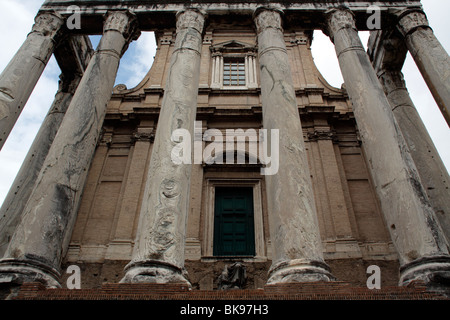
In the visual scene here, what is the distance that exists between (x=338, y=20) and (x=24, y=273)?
35.6ft

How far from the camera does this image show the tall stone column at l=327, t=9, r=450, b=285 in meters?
6.47

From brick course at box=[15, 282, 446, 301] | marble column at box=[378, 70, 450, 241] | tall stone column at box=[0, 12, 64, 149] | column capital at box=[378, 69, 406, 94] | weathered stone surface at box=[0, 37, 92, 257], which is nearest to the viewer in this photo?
brick course at box=[15, 282, 446, 301]

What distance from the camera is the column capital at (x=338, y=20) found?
11.0 metres

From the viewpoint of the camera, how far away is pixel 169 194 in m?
7.19

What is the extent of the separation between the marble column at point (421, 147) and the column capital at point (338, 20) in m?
3.01

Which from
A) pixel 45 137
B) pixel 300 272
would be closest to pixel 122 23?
pixel 45 137

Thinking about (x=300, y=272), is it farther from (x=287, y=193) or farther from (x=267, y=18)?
(x=267, y=18)

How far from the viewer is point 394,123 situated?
8516 millimetres

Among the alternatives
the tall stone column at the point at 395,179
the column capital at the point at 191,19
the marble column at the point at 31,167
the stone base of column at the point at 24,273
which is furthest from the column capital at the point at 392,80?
the stone base of column at the point at 24,273

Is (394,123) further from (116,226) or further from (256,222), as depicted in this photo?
(116,226)

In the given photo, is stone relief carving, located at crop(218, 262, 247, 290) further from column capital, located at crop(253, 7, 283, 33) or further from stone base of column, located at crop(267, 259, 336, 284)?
column capital, located at crop(253, 7, 283, 33)

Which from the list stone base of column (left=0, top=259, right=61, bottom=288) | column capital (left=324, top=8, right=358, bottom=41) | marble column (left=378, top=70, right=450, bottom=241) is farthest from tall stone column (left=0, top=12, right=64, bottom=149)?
marble column (left=378, top=70, right=450, bottom=241)

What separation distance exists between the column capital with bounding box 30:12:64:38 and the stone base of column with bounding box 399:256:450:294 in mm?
11679
